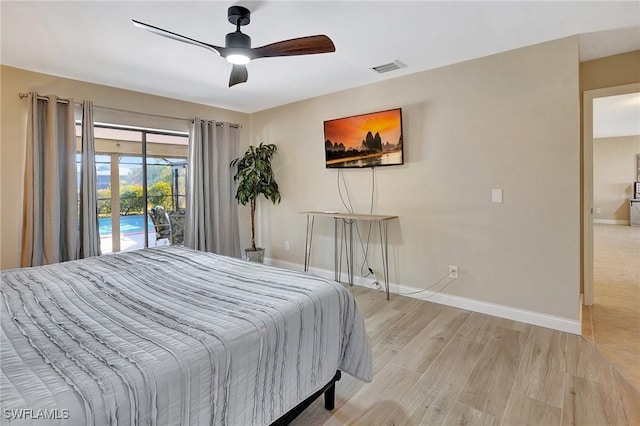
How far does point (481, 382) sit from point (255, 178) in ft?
11.9

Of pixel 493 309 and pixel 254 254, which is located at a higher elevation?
pixel 254 254

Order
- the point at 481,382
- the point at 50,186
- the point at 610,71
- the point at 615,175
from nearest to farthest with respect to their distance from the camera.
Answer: the point at 481,382, the point at 610,71, the point at 50,186, the point at 615,175

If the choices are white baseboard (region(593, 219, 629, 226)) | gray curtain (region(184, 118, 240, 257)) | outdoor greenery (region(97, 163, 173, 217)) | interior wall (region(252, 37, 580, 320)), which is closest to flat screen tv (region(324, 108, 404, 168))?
interior wall (region(252, 37, 580, 320))

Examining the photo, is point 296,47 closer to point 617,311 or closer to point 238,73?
point 238,73

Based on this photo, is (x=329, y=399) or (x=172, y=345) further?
(x=329, y=399)

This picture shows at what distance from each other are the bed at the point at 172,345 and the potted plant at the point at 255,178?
2.51 m

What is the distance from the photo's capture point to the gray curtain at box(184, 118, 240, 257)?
169 inches

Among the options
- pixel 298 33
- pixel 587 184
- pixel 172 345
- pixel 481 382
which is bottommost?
pixel 481 382

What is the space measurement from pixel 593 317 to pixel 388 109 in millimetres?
2842

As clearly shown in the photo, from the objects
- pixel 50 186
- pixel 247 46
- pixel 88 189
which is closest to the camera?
pixel 247 46

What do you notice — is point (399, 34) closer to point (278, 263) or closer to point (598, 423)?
point (598, 423)

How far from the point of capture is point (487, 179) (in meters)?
2.99

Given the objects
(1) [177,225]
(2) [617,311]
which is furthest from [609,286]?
(1) [177,225]

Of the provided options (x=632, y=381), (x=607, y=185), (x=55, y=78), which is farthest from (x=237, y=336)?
(x=607, y=185)
